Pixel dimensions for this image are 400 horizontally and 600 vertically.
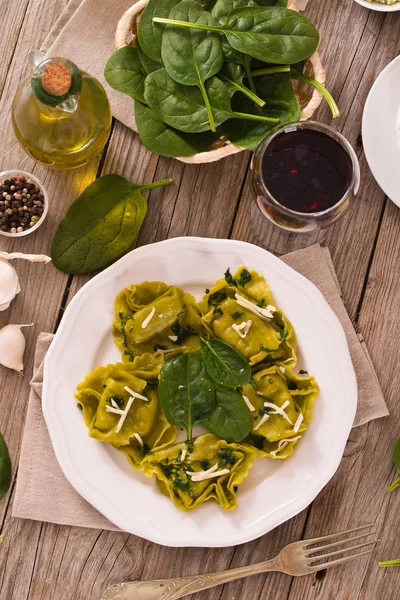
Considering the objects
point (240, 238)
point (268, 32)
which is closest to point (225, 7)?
point (268, 32)

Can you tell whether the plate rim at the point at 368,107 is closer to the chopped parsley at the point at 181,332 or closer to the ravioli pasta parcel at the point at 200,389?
the ravioli pasta parcel at the point at 200,389

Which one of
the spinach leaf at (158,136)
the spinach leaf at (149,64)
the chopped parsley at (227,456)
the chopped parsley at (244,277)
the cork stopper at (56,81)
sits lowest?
the chopped parsley at (227,456)

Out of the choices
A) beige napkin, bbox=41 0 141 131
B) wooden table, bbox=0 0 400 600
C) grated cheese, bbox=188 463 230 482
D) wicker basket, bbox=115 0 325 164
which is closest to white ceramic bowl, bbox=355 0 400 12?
wooden table, bbox=0 0 400 600

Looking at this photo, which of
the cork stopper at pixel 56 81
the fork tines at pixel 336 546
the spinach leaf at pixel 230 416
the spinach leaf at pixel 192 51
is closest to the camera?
the cork stopper at pixel 56 81

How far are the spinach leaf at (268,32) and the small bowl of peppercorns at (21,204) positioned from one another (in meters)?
0.46

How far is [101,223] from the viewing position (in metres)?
1.45

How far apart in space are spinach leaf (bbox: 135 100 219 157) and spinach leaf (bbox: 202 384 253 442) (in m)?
0.49

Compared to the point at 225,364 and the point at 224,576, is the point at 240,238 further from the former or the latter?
the point at 224,576

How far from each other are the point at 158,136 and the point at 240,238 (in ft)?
1.04

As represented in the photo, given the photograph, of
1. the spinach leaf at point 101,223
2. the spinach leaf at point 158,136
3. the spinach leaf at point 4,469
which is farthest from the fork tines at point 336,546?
the spinach leaf at point 158,136

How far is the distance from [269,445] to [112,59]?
2.85 feet

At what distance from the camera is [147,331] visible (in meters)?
1.41

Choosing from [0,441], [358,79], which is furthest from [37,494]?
[358,79]

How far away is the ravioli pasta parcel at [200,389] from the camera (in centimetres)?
138
